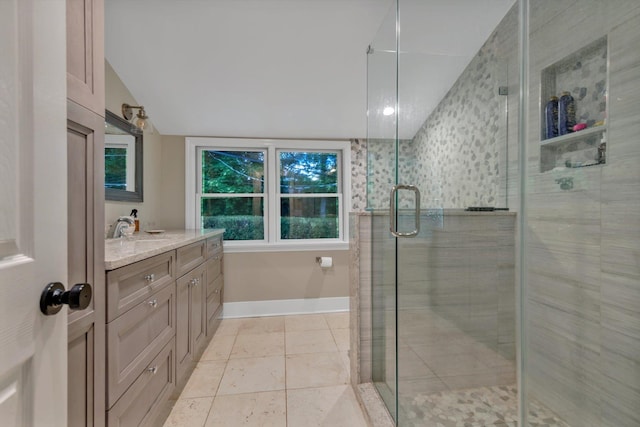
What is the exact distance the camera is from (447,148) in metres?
1.88

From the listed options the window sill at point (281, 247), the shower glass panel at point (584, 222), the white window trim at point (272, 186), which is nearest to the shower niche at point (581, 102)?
the shower glass panel at point (584, 222)

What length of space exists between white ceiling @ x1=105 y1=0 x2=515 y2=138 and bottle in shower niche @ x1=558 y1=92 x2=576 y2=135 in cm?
74

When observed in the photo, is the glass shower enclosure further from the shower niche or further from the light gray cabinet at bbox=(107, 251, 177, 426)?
the light gray cabinet at bbox=(107, 251, 177, 426)

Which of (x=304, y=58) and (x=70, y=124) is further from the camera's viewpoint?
(x=304, y=58)

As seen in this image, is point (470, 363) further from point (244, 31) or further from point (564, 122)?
point (244, 31)

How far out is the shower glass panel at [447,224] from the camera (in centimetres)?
145

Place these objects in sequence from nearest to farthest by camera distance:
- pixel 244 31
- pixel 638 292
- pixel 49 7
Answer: pixel 49 7, pixel 638 292, pixel 244 31

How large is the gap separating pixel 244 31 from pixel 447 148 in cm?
158

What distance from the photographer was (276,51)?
1943mm

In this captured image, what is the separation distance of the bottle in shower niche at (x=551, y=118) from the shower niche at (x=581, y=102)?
0.01 meters

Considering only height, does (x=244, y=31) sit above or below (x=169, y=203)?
above

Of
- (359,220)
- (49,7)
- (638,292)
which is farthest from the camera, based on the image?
(359,220)

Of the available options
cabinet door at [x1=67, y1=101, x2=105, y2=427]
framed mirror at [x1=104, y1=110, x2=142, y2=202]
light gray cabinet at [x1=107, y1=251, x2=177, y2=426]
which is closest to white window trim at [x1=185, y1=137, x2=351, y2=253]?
framed mirror at [x1=104, y1=110, x2=142, y2=202]

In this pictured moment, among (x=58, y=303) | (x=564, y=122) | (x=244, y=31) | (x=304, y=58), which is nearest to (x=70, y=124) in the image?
(x=58, y=303)
